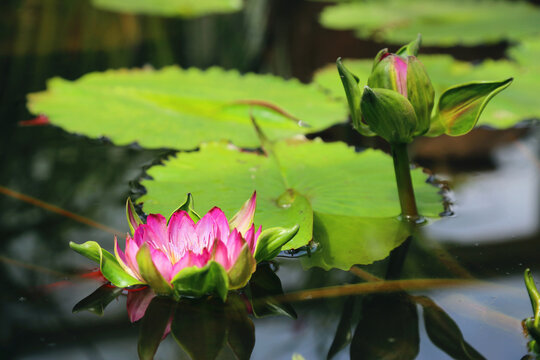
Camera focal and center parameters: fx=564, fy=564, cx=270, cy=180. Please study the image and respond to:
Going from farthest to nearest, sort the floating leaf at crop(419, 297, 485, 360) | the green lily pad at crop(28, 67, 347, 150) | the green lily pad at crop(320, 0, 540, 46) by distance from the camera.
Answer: the green lily pad at crop(320, 0, 540, 46) < the green lily pad at crop(28, 67, 347, 150) < the floating leaf at crop(419, 297, 485, 360)

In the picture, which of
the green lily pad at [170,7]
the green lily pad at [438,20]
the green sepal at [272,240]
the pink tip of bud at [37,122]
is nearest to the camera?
the green sepal at [272,240]

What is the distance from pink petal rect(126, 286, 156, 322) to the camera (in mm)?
968

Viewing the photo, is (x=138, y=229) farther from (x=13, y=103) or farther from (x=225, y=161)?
(x=13, y=103)

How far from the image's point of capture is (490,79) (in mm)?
2098

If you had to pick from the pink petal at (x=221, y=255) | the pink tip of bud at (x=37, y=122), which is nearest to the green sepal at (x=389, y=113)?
the pink petal at (x=221, y=255)

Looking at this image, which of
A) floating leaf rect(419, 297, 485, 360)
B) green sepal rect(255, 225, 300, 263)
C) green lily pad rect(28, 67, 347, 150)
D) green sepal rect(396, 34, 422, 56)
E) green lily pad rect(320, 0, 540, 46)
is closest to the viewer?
floating leaf rect(419, 297, 485, 360)

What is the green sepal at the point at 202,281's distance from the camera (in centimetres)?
91

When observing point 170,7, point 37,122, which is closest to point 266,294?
point 37,122

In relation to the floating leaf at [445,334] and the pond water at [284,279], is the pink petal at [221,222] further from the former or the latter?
the floating leaf at [445,334]

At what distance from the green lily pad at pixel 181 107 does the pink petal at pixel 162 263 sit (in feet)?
2.26

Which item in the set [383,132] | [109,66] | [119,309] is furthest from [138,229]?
[109,66]

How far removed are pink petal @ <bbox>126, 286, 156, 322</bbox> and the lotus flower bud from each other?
57 cm

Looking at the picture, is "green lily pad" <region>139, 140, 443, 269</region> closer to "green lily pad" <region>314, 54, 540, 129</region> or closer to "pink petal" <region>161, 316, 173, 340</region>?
"pink petal" <region>161, 316, 173, 340</region>

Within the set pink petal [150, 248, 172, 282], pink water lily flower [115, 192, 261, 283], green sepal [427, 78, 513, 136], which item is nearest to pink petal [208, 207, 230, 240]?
pink water lily flower [115, 192, 261, 283]
